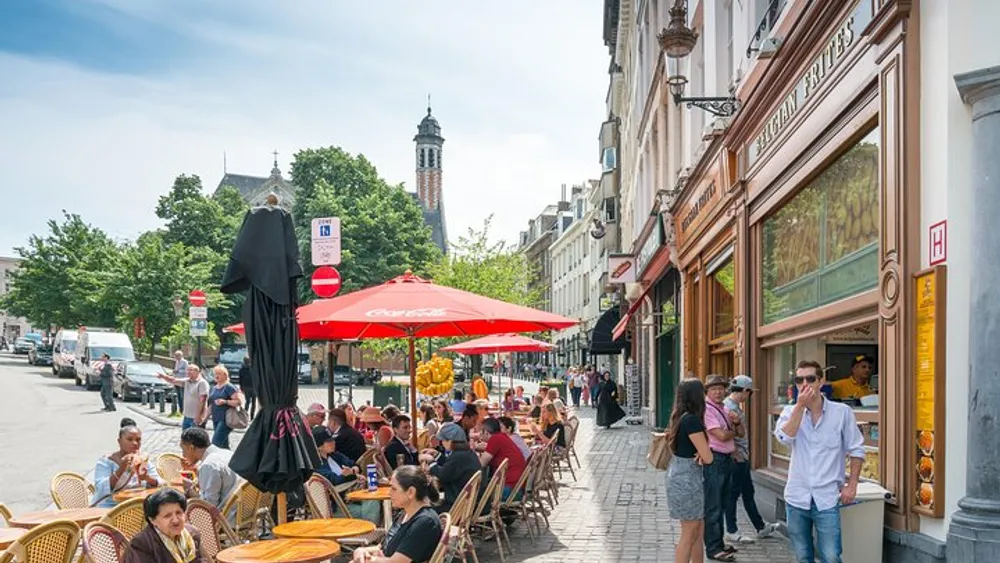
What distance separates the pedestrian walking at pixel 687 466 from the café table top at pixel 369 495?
2629mm

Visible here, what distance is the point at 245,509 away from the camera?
747 centimetres

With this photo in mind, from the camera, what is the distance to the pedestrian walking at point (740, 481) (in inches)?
363

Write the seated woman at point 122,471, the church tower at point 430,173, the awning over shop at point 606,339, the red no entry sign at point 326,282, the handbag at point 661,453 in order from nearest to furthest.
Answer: the handbag at point 661,453, the seated woman at point 122,471, the red no entry sign at point 326,282, the awning over shop at point 606,339, the church tower at point 430,173

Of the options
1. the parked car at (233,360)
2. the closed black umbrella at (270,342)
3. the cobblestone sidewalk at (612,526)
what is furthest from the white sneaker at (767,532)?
the parked car at (233,360)

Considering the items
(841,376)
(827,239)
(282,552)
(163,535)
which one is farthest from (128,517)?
(841,376)

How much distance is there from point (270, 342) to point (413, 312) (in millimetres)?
2550

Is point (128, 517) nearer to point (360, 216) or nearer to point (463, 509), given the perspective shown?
point (463, 509)

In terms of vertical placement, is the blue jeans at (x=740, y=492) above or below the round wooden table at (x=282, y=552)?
below

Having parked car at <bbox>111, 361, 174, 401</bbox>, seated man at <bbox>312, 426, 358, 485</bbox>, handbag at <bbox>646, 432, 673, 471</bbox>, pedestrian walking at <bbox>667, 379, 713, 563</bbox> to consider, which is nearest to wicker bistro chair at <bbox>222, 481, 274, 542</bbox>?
seated man at <bbox>312, 426, 358, 485</bbox>

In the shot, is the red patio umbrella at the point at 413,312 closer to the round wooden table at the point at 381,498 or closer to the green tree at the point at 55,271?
the round wooden table at the point at 381,498

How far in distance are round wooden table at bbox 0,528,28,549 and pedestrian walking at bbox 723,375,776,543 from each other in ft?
20.3

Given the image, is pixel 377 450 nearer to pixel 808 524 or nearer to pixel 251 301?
pixel 251 301

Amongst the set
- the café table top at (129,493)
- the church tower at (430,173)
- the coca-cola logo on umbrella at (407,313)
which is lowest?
the café table top at (129,493)

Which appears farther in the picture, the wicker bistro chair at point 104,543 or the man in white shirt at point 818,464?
the man in white shirt at point 818,464
